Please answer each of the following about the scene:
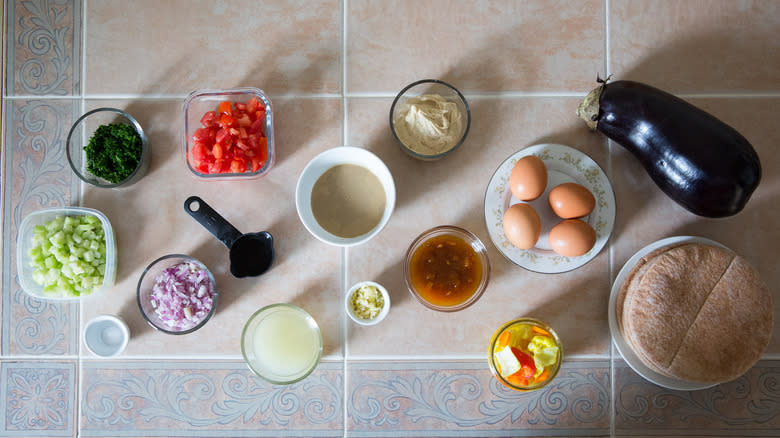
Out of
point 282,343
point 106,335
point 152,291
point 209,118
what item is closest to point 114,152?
point 209,118

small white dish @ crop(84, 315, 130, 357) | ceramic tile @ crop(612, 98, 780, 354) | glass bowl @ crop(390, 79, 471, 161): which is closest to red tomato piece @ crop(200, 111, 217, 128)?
glass bowl @ crop(390, 79, 471, 161)

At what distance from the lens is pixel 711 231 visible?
125 centimetres

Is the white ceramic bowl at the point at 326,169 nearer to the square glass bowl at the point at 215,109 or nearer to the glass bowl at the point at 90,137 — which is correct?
the square glass bowl at the point at 215,109

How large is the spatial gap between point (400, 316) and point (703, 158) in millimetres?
790

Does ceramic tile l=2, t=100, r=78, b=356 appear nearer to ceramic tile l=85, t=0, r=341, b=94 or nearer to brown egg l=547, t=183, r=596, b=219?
ceramic tile l=85, t=0, r=341, b=94

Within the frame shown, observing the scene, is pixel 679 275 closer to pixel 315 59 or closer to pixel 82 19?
pixel 315 59

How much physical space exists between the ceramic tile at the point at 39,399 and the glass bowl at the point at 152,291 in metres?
0.28

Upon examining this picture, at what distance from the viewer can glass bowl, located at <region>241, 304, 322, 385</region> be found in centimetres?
117

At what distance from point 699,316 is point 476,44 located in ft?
2.76

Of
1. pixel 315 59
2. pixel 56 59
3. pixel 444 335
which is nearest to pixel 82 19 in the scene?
pixel 56 59

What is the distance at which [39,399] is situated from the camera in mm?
1254

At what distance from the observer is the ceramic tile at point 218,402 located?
1233 mm

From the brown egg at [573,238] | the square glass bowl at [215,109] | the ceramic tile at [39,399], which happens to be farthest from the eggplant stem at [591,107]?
the ceramic tile at [39,399]

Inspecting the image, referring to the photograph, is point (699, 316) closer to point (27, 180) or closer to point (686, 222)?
point (686, 222)
